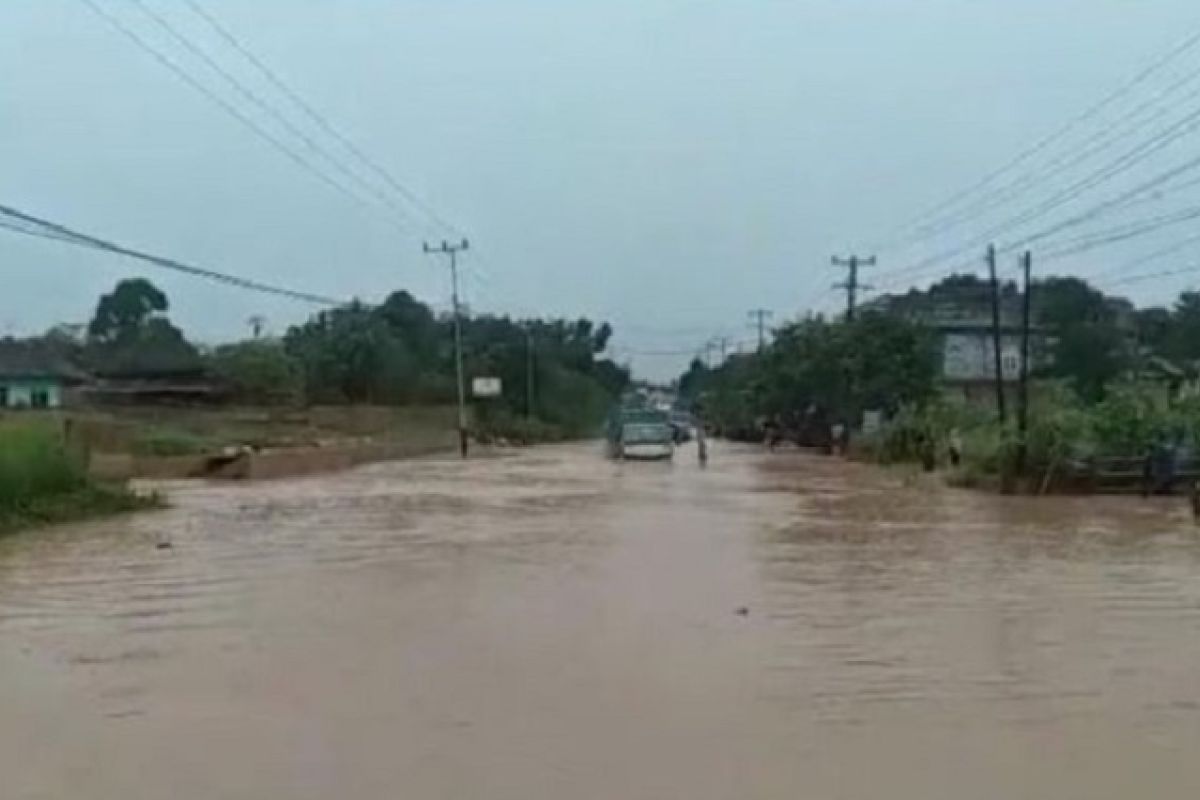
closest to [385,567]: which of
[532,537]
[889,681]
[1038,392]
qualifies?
[532,537]

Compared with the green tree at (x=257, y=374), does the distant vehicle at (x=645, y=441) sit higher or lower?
lower

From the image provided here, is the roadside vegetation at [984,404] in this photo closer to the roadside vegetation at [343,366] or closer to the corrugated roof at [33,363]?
the roadside vegetation at [343,366]

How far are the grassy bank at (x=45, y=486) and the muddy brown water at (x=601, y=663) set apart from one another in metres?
2.75

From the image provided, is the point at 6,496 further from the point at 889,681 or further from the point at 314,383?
the point at 314,383

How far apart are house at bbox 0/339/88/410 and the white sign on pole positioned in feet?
73.6

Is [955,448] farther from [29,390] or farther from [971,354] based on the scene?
[971,354]

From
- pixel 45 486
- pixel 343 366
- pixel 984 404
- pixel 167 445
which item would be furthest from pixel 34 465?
pixel 343 366

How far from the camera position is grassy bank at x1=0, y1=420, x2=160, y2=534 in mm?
28859

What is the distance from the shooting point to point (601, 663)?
41.9ft

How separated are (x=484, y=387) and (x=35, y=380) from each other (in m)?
26.2

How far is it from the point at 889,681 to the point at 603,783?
3.64 m

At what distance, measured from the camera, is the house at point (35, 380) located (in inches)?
2864

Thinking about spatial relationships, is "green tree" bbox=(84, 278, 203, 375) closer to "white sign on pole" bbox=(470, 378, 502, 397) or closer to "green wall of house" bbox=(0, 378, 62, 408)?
"green wall of house" bbox=(0, 378, 62, 408)

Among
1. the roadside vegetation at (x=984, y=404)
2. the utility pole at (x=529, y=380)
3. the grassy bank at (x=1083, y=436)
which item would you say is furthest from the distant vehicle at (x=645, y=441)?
the utility pole at (x=529, y=380)
